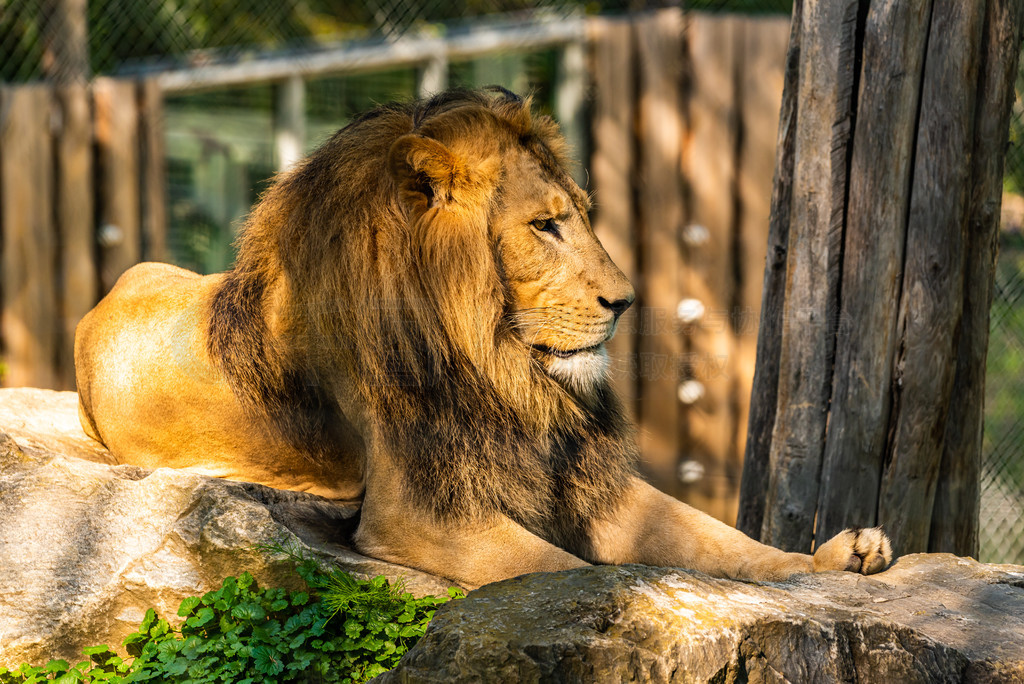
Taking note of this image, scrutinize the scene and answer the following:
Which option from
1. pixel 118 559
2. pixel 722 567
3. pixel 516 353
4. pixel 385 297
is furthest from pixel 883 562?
pixel 118 559

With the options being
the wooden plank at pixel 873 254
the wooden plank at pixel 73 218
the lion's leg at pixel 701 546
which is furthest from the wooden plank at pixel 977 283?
the wooden plank at pixel 73 218

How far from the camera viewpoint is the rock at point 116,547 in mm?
2857

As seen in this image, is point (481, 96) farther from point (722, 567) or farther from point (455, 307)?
point (722, 567)

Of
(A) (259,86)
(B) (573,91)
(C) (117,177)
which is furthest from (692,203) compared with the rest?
(C) (117,177)

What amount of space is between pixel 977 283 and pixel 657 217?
3068 millimetres

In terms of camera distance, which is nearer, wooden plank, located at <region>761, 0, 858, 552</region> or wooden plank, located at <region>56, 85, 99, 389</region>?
wooden plank, located at <region>761, 0, 858, 552</region>

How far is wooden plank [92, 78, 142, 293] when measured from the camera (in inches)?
246

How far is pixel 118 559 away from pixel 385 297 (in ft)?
3.46

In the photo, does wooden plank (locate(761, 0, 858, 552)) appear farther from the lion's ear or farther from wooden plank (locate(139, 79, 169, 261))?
wooden plank (locate(139, 79, 169, 261))

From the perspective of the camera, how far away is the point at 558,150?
3.42 m

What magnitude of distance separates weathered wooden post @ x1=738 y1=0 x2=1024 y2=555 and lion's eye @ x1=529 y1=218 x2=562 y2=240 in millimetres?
1047

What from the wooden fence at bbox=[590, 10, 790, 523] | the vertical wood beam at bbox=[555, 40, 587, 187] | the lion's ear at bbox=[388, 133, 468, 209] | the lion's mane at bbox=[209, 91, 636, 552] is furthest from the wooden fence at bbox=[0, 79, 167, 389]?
the lion's ear at bbox=[388, 133, 468, 209]

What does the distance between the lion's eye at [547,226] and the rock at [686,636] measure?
107 centimetres

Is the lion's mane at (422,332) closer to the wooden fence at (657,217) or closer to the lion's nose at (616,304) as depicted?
the lion's nose at (616,304)
